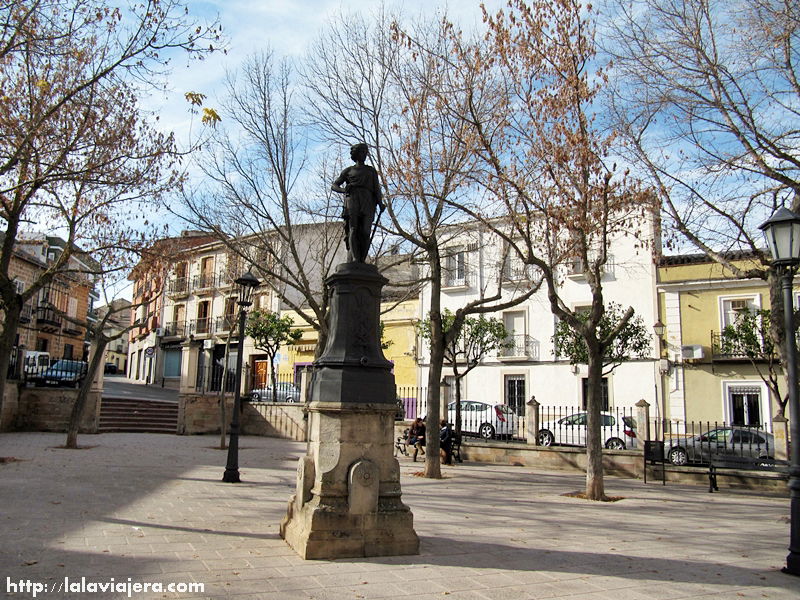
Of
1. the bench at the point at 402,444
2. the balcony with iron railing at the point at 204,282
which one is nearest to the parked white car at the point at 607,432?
the bench at the point at 402,444

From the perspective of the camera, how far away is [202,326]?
41250mm

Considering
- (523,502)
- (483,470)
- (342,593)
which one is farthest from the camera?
(483,470)

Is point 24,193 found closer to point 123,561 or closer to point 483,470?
point 123,561

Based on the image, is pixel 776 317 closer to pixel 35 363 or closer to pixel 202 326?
pixel 35 363

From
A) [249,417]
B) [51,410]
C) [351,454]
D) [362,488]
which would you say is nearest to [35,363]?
[51,410]

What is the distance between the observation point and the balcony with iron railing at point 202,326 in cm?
4075

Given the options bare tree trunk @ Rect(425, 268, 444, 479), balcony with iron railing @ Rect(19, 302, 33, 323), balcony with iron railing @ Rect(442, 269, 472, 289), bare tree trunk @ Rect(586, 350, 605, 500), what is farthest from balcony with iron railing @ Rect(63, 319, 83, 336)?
bare tree trunk @ Rect(586, 350, 605, 500)

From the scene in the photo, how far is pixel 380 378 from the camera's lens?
622 cm

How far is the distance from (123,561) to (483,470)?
432 inches

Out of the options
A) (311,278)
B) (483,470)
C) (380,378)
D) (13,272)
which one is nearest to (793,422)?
Result: (380,378)

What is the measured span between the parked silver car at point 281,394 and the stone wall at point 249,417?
1047 millimetres

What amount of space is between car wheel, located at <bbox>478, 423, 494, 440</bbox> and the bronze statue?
563 inches

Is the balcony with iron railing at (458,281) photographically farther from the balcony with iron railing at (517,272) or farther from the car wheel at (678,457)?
the car wheel at (678,457)

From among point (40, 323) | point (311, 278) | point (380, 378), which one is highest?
point (311, 278)
